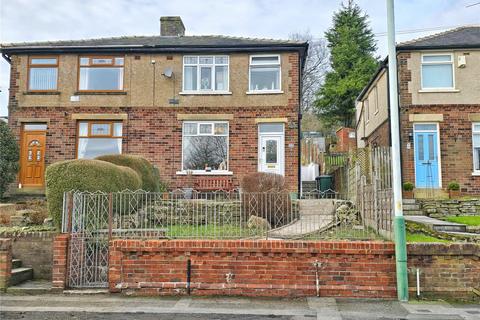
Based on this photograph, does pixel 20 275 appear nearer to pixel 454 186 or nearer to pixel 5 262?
pixel 5 262

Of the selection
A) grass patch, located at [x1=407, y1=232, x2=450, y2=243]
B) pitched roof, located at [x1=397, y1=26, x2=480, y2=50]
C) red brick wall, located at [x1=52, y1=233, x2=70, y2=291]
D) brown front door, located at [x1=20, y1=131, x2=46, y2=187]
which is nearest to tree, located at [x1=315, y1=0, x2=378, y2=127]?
pitched roof, located at [x1=397, y1=26, x2=480, y2=50]

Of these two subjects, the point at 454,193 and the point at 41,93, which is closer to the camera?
the point at 454,193

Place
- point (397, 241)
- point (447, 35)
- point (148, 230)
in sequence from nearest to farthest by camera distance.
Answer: point (397, 241)
point (148, 230)
point (447, 35)

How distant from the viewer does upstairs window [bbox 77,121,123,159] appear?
1806 centimetres

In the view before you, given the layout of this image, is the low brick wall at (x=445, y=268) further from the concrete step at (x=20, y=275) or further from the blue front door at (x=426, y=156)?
the blue front door at (x=426, y=156)

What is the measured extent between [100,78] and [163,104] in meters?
2.87

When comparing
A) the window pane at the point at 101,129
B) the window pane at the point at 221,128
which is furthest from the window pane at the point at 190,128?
the window pane at the point at 101,129

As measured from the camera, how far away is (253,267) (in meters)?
8.34

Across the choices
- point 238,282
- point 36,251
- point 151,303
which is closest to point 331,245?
point 238,282

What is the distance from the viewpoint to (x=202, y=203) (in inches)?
377

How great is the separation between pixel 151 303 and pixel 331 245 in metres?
3.38

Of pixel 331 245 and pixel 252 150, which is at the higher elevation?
pixel 252 150

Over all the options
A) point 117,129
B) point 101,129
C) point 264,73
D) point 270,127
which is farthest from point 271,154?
point 101,129

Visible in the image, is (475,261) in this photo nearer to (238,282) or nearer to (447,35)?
(238,282)
